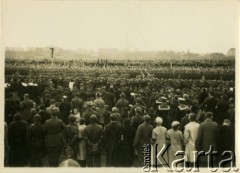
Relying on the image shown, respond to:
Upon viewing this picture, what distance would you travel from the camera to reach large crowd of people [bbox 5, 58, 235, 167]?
88.0 inches

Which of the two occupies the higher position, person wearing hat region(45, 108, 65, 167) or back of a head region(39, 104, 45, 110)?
back of a head region(39, 104, 45, 110)

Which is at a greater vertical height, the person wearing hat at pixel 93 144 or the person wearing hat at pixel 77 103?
the person wearing hat at pixel 77 103

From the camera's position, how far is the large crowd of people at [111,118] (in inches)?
88.0

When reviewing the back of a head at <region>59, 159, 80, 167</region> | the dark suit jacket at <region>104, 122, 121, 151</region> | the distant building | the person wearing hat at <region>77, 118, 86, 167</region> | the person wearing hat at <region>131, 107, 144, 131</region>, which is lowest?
the back of a head at <region>59, 159, 80, 167</region>

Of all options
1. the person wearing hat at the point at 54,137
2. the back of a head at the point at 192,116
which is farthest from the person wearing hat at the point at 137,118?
the person wearing hat at the point at 54,137

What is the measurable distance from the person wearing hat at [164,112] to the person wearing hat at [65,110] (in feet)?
1.38

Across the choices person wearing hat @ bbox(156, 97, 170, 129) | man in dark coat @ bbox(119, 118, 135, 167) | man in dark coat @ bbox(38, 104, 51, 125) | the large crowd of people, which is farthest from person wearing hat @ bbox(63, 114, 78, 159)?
person wearing hat @ bbox(156, 97, 170, 129)

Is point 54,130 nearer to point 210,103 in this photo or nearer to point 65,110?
point 65,110

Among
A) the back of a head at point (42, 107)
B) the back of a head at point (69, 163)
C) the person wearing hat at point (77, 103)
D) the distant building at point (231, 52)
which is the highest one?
the distant building at point (231, 52)

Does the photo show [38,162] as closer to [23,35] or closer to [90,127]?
[90,127]

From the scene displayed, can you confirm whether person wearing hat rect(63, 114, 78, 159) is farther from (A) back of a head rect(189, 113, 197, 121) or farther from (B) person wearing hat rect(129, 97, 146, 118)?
(A) back of a head rect(189, 113, 197, 121)

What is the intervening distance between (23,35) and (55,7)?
0.20 metres

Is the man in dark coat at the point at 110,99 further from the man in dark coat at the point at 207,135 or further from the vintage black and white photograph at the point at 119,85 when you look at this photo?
the man in dark coat at the point at 207,135

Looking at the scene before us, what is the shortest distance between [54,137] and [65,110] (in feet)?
0.45
